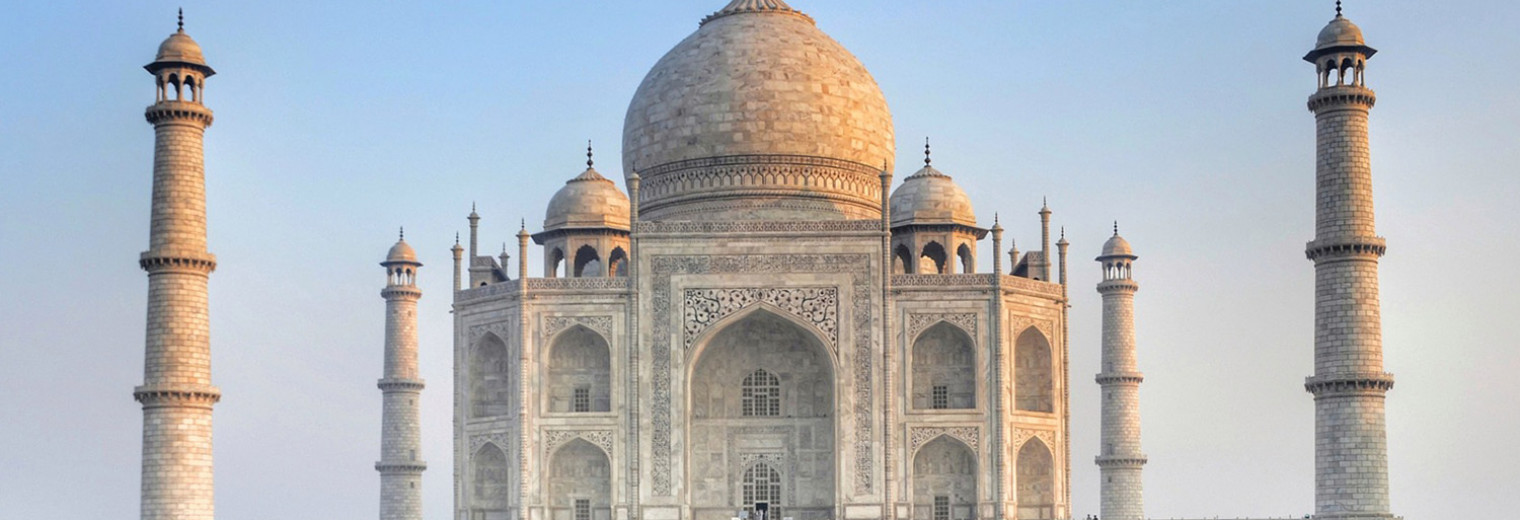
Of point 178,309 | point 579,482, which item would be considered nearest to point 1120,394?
point 579,482

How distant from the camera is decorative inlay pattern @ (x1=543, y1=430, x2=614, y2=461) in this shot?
123 ft

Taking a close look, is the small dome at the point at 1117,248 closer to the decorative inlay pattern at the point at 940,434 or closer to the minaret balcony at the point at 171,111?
the decorative inlay pattern at the point at 940,434

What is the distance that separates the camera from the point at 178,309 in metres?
32.9

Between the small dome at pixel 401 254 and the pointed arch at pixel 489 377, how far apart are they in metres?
9.98

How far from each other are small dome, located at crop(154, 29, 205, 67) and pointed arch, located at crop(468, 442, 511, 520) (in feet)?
28.0

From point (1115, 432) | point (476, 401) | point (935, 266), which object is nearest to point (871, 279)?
point (935, 266)

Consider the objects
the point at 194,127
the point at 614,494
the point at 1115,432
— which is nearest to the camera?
the point at 194,127

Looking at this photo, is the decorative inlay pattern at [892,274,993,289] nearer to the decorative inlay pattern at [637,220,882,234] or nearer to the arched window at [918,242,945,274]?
the decorative inlay pattern at [637,220,882,234]

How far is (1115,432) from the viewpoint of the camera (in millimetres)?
46219

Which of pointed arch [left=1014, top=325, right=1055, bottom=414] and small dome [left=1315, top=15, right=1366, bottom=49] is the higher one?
small dome [left=1315, top=15, right=1366, bottom=49]

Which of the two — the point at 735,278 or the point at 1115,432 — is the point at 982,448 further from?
the point at 1115,432

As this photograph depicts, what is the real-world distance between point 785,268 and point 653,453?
3693mm

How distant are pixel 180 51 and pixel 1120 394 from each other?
21.0m

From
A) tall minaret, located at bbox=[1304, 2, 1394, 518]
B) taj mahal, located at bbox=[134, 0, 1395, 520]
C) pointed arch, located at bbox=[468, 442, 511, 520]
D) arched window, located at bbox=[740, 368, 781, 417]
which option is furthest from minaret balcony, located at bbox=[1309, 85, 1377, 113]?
pointed arch, located at bbox=[468, 442, 511, 520]
